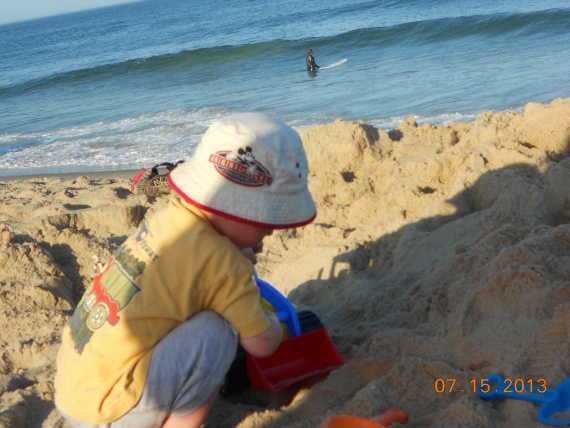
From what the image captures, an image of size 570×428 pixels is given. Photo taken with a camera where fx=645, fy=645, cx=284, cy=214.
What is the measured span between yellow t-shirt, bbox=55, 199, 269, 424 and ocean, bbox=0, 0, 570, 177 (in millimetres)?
5420

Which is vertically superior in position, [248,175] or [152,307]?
[248,175]

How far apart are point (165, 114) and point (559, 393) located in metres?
9.21

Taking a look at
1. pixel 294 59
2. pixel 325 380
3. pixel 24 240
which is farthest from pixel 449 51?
pixel 325 380

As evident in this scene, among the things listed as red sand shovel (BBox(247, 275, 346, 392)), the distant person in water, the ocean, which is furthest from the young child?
the distant person in water

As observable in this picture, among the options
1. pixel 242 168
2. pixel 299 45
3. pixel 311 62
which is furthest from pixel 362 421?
pixel 299 45

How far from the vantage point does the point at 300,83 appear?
1144 cm

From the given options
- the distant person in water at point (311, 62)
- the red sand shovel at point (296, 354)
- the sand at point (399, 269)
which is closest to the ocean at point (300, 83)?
the distant person in water at point (311, 62)

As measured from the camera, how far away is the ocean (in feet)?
26.1

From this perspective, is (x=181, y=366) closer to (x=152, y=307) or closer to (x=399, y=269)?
(x=152, y=307)

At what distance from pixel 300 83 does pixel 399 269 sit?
9004 millimetres

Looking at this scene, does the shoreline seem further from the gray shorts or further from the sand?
the gray shorts

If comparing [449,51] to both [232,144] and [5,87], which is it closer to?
[232,144]

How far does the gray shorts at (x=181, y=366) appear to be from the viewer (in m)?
1.71

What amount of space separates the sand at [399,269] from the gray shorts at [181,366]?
1.18 feet
